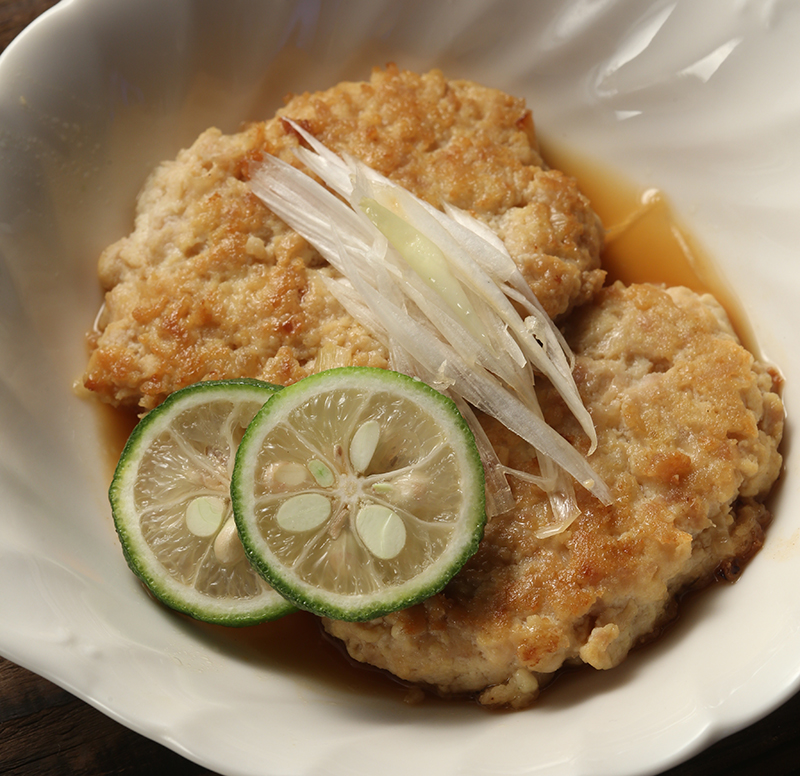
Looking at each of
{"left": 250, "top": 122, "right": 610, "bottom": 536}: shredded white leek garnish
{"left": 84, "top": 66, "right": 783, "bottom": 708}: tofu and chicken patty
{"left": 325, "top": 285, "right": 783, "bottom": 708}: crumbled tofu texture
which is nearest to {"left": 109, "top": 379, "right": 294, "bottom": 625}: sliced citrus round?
{"left": 84, "top": 66, "right": 783, "bottom": 708}: tofu and chicken patty

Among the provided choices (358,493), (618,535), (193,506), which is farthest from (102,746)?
(618,535)

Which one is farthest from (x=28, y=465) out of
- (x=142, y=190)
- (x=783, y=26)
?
(x=783, y=26)

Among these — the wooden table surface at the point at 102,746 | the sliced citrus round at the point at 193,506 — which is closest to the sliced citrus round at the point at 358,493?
the sliced citrus round at the point at 193,506

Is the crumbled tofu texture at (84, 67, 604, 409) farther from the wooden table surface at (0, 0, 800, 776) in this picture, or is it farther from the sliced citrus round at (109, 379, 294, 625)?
the wooden table surface at (0, 0, 800, 776)

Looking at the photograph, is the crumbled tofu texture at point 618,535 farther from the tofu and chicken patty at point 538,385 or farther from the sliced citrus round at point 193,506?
the sliced citrus round at point 193,506

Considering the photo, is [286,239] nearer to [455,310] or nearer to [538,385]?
[455,310]

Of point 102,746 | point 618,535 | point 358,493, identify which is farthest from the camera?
point 102,746

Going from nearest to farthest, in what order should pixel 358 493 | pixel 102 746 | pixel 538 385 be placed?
pixel 358 493, pixel 102 746, pixel 538 385
